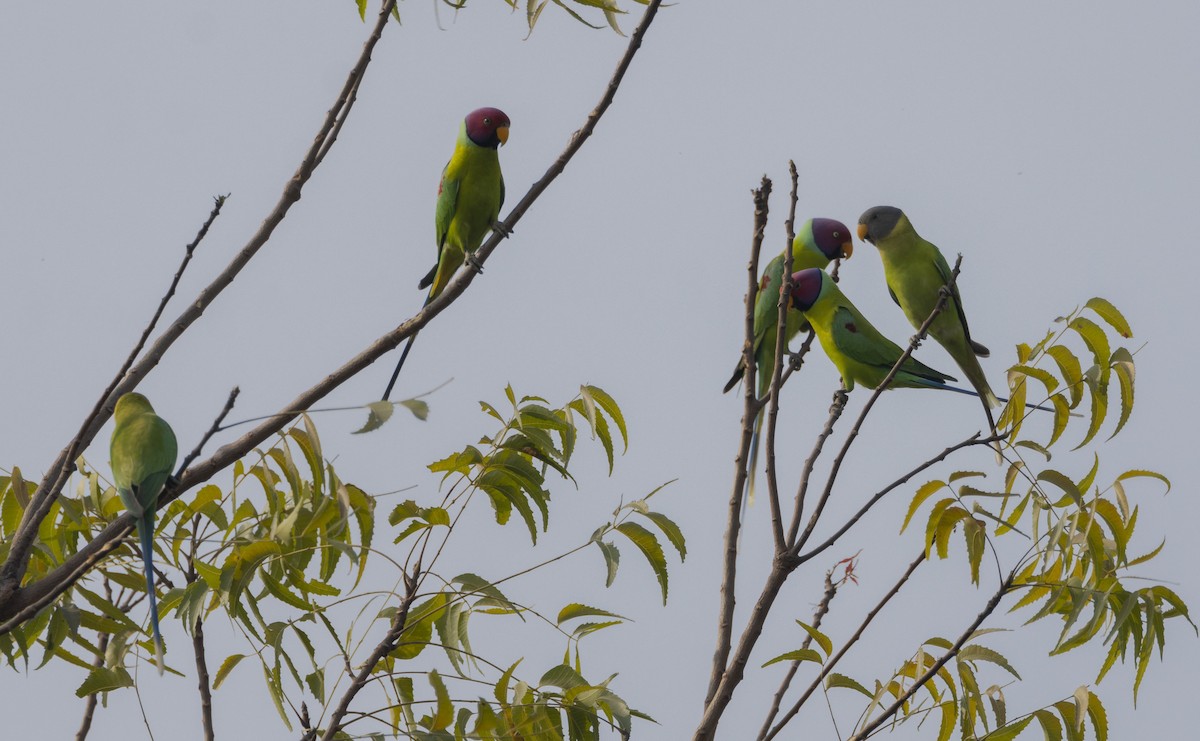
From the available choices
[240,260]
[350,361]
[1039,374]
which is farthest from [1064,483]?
[240,260]

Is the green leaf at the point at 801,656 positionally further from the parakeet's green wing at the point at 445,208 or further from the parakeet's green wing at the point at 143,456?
the parakeet's green wing at the point at 445,208

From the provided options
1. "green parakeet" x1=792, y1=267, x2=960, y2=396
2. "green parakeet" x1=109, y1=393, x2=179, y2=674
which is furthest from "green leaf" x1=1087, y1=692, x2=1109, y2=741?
"green parakeet" x1=792, y1=267, x2=960, y2=396

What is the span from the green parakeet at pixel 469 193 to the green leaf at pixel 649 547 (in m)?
2.82

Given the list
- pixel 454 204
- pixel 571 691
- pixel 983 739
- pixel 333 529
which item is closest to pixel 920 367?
pixel 454 204

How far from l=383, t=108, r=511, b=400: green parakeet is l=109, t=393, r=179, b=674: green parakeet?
7.95ft

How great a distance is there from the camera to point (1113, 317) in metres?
2.64

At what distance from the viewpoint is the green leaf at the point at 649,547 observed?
248cm

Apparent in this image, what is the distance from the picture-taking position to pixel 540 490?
2.61m

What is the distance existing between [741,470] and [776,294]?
3345 millimetres

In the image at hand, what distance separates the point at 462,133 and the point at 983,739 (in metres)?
3.97

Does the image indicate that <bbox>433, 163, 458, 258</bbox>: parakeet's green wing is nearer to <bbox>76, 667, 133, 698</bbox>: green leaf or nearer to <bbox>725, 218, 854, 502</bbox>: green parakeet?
<bbox>725, 218, 854, 502</bbox>: green parakeet

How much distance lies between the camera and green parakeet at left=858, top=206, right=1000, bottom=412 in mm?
5152

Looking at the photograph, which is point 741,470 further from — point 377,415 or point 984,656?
point 377,415

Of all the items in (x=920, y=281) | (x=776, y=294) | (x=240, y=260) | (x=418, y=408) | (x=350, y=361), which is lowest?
(x=418, y=408)
